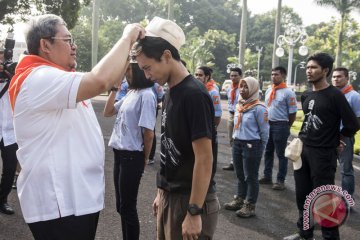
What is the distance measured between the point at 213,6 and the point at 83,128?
67.2 m

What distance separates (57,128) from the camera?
1885 millimetres

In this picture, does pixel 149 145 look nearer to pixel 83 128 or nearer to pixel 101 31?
pixel 83 128

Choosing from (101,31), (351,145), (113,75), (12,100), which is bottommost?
(351,145)

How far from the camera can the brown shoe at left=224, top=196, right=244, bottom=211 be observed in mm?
5141

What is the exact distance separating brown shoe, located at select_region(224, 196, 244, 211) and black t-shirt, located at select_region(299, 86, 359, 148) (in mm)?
1561

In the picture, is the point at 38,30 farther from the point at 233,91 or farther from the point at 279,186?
the point at 233,91

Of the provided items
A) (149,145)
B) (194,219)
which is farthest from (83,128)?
(149,145)

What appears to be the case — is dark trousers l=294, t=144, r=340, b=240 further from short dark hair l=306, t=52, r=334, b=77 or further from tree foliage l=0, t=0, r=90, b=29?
tree foliage l=0, t=0, r=90, b=29

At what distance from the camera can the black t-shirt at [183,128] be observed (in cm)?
202

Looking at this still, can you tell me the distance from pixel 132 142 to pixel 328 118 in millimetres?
2020

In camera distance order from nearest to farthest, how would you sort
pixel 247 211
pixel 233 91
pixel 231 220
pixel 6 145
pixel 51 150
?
pixel 51 150 < pixel 6 145 < pixel 231 220 < pixel 247 211 < pixel 233 91

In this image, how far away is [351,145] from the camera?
5527 mm

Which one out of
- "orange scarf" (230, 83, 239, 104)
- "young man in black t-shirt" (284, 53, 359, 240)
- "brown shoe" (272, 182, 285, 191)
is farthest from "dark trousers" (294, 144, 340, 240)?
"orange scarf" (230, 83, 239, 104)

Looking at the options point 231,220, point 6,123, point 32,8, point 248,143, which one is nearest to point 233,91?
point 248,143
